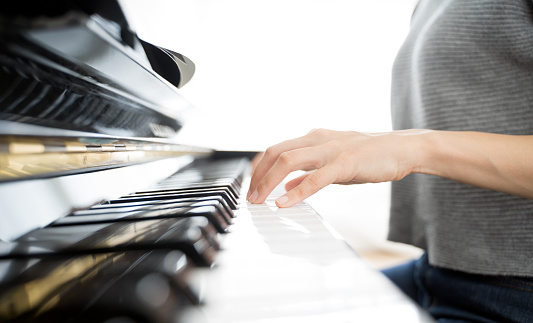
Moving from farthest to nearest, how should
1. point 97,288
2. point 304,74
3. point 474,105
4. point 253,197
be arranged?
point 304,74, point 474,105, point 253,197, point 97,288

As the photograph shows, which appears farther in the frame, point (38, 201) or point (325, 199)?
point (325, 199)

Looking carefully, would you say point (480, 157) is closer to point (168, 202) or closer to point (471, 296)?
point (471, 296)

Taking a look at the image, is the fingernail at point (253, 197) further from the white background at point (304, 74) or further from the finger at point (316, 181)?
the white background at point (304, 74)

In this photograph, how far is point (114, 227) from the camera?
35 cm

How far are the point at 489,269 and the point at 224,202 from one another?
54 centimetres

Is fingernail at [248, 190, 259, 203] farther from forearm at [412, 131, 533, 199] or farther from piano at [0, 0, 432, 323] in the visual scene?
forearm at [412, 131, 533, 199]

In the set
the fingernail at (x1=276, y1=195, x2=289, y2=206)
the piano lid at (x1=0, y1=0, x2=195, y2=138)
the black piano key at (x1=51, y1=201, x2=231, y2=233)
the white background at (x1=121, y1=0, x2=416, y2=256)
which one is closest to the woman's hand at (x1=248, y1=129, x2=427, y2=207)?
the fingernail at (x1=276, y1=195, x2=289, y2=206)

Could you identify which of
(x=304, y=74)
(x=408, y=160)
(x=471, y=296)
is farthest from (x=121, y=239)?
(x=304, y=74)

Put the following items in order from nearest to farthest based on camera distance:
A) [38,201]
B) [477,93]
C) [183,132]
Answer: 1. [38,201]
2. [477,93]
3. [183,132]

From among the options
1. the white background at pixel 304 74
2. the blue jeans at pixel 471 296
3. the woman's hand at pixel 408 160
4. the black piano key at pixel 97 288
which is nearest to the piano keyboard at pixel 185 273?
the black piano key at pixel 97 288

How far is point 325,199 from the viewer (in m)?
2.77

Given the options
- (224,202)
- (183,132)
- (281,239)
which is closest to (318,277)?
(281,239)

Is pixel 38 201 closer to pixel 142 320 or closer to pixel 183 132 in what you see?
pixel 142 320

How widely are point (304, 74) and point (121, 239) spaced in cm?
248
